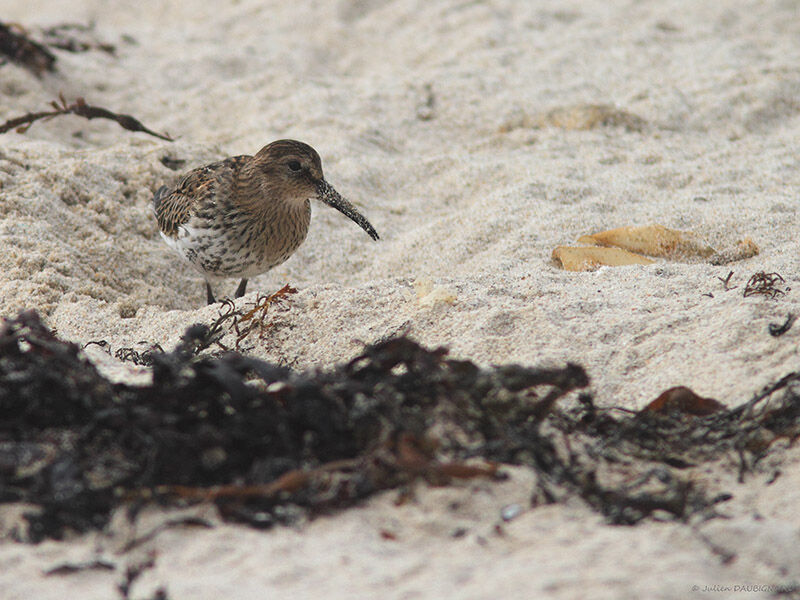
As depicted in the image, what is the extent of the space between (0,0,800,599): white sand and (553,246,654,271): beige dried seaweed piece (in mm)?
217

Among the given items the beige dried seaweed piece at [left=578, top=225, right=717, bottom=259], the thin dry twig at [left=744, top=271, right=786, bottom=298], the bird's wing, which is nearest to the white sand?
the thin dry twig at [left=744, top=271, right=786, bottom=298]

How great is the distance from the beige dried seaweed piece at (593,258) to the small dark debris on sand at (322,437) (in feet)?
5.01

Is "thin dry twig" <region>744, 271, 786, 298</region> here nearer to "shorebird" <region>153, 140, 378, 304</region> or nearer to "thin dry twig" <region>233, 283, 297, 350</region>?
"thin dry twig" <region>233, 283, 297, 350</region>

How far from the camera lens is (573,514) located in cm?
208

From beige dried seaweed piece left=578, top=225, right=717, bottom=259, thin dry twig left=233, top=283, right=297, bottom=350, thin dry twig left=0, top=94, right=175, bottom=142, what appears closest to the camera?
thin dry twig left=233, top=283, right=297, bottom=350

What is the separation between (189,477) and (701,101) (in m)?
5.17

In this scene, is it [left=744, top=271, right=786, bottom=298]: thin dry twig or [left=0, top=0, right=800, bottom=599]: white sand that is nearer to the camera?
[left=0, top=0, right=800, bottom=599]: white sand

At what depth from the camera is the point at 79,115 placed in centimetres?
576

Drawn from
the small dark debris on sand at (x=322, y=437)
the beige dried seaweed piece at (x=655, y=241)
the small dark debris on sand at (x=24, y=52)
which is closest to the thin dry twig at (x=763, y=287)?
the small dark debris on sand at (x=322, y=437)

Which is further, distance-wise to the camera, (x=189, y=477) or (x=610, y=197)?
(x=610, y=197)

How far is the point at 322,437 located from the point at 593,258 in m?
2.25

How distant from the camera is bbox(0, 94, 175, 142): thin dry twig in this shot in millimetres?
5438

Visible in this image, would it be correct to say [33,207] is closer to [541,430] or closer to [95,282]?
[95,282]

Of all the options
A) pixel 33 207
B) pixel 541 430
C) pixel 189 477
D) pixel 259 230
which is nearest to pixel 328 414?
pixel 189 477
